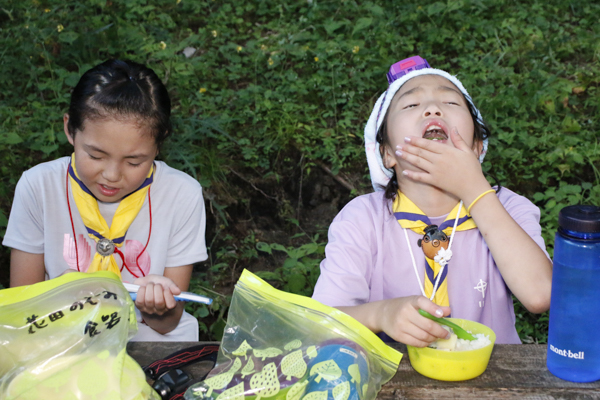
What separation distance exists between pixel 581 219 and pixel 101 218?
157cm

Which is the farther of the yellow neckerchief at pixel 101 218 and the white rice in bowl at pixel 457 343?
the yellow neckerchief at pixel 101 218

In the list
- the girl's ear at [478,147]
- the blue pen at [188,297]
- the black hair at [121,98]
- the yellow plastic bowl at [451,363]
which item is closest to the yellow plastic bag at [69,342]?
the blue pen at [188,297]

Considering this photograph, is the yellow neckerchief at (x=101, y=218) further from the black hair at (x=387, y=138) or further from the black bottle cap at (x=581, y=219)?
the black bottle cap at (x=581, y=219)

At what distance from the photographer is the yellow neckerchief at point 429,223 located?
5.29 feet

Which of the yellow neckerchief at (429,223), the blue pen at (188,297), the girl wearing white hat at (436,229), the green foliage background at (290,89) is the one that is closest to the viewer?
the blue pen at (188,297)

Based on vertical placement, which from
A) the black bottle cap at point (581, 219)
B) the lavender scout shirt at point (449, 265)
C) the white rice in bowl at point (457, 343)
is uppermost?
the black bottle cap at point (581, 219)

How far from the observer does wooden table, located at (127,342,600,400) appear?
1.04 meters

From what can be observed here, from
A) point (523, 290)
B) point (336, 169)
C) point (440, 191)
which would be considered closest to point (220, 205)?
point (336, 169)

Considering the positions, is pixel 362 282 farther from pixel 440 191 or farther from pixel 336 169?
pixel 336 169

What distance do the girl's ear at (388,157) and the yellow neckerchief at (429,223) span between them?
0.13m

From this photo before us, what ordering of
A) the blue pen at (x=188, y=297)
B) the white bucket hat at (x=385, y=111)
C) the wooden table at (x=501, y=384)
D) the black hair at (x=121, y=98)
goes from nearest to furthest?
the wooden table at (x=501, y=384) < the blue pen at (x=188, y=297) < the black hair at (x=121, y=98) < the white bucket hat at (x=385, y=111)

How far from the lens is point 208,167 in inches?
148

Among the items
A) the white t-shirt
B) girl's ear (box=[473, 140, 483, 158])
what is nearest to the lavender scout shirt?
girl's ear (box=[473, 140, 483, 158])

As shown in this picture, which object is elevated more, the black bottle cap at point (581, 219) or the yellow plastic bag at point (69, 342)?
the black bottle cap at point (581, 219)
